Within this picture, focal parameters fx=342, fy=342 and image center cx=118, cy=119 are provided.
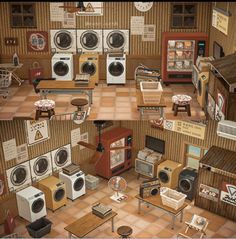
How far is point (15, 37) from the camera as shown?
34.8 ft

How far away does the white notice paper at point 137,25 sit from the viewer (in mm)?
10617

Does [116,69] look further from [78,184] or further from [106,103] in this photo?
[78,184]

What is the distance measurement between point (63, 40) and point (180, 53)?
3.67m

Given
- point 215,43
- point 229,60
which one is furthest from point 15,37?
point 229,60

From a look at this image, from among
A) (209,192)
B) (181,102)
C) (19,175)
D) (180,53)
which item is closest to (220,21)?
(180,53)

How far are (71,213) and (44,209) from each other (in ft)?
2.66

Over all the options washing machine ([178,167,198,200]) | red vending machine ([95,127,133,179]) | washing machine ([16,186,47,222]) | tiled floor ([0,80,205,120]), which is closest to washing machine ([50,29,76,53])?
tiled floor ([0,80,205,120])

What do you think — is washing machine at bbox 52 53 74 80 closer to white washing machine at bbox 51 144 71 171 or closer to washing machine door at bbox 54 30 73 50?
washing machine door at bbox 54 30 73 50

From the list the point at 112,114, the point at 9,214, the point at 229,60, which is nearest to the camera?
the point at 229,60

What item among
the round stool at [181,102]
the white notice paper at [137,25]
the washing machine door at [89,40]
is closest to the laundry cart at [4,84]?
the washing machine door at [89,40]

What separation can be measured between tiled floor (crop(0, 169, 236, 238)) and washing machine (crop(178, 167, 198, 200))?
16.7 inches

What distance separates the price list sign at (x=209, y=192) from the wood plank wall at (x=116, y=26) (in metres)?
4.02

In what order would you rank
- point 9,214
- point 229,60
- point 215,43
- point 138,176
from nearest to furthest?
1. point 229,60
2. point 9,214
3. point 215,43
4. point 138,176

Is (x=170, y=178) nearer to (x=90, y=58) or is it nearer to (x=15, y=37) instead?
(x=90, y=58)
